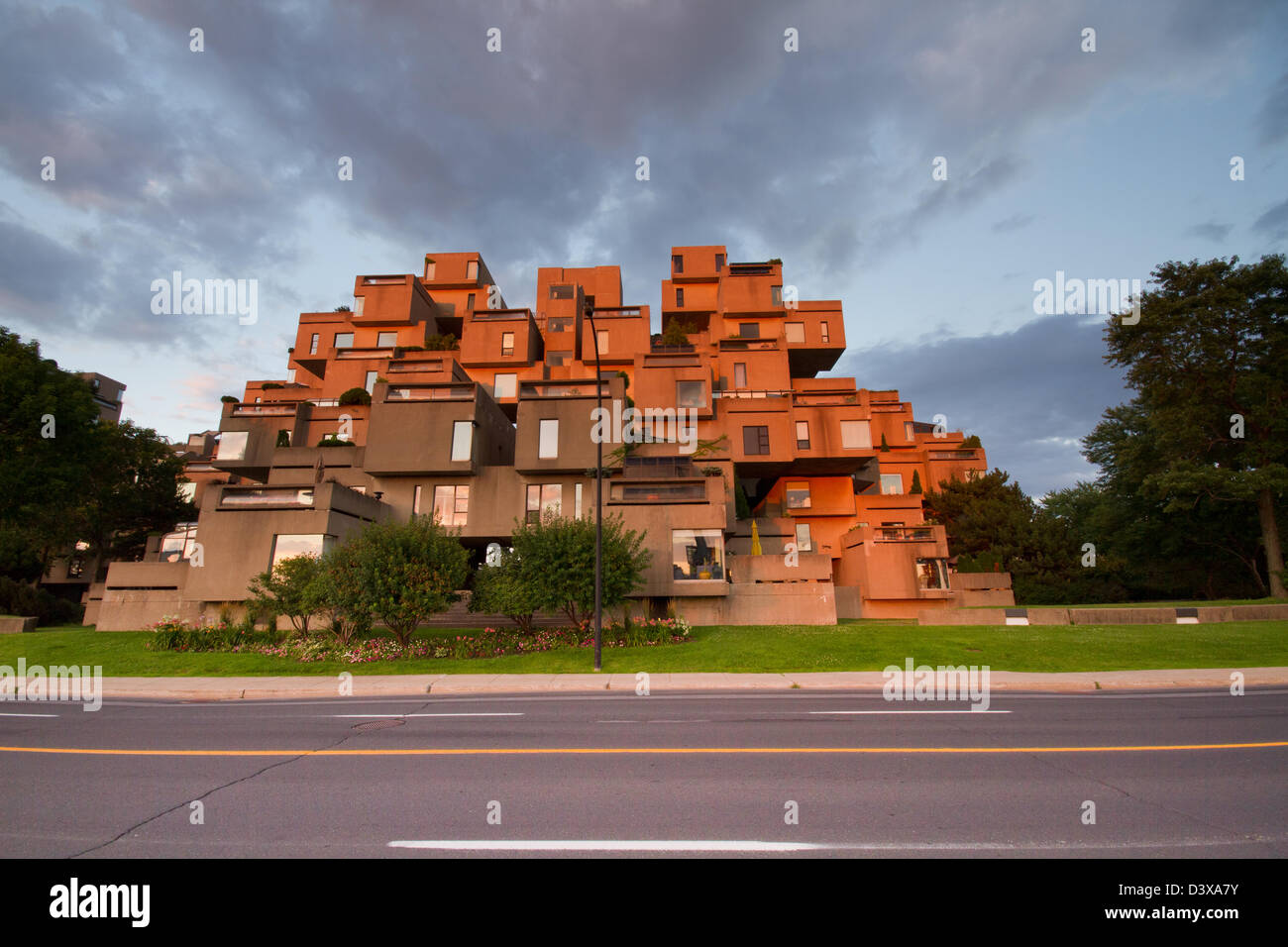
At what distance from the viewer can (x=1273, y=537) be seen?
2975cm

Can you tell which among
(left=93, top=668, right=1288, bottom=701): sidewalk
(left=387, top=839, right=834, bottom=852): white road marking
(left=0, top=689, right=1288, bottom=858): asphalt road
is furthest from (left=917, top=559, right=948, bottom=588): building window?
(left=387, top=839, right=834, bottom=852): white road marking

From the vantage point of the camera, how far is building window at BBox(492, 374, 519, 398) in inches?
1734

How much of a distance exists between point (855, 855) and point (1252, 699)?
12.9m

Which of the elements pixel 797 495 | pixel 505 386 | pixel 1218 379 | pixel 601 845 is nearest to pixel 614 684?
pixel 601 845

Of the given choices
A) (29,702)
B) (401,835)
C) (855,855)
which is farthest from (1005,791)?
(29,702)

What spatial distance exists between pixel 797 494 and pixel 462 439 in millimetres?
20892

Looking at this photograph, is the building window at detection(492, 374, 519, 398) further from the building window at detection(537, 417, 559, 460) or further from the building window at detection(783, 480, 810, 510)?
the building window at detection(783, 480, 810, 510)

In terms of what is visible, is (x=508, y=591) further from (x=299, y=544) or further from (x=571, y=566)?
(x=299, y=544)

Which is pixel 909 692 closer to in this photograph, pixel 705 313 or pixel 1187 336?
pixel 1187 336

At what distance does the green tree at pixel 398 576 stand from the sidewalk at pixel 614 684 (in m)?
3.19

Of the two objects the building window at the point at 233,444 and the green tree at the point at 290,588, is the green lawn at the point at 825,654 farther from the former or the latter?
the building window at the point at 233,444

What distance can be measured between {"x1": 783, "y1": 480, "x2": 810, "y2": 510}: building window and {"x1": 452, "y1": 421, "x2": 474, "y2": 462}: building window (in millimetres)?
19883

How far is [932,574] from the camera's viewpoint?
106 feet

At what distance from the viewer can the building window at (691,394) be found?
36906 mm
